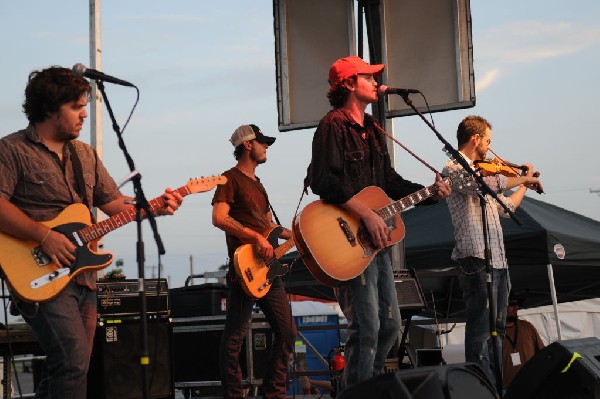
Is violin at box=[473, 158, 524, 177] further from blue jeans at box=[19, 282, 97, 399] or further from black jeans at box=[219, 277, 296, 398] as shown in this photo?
blue jeans at box=[19, 282, 97, 399]

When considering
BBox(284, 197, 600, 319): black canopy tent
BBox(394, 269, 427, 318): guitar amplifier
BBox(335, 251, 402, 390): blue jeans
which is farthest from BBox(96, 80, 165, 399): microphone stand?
BBox(284, 197, 600, 319): black canopy tent

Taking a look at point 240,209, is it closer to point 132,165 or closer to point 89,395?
point 89,395

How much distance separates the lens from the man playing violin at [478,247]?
22.1 ft

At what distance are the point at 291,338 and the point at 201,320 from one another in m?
2.49

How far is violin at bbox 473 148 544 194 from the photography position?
6.77m

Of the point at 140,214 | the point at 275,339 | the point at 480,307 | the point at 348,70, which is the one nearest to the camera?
the point at 140,214

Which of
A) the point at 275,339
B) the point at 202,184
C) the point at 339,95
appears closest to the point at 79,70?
the point at 202,184

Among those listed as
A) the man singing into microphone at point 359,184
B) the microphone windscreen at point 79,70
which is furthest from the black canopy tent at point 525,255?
the microphone windscreen at point 79,70

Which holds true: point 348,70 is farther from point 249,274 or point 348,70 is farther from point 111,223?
point 249,274

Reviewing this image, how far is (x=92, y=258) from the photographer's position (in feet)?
15.0

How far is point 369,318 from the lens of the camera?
16.2 feet

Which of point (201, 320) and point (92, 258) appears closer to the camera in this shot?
point (92, 258)

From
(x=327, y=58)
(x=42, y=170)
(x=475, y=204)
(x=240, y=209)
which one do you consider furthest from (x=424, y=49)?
(x=42, y=170)

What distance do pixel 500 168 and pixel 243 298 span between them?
230cm
